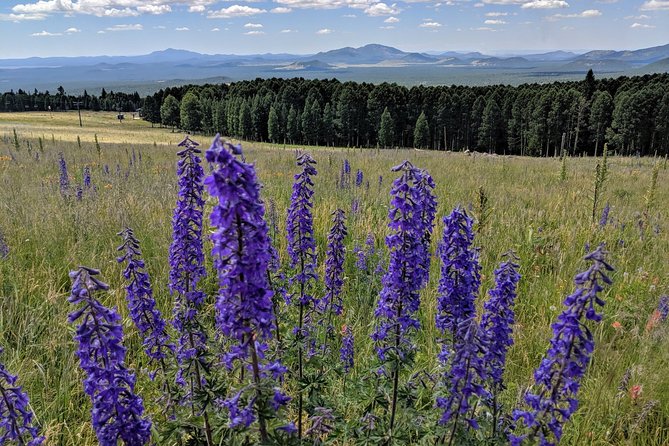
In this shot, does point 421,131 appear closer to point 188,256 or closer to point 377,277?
point 377,277

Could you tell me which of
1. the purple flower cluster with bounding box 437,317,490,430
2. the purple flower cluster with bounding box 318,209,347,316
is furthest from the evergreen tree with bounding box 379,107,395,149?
the purple flower cluster with bounding box 437,317,490,430

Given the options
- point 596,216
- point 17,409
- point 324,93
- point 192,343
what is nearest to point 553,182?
point 596,216

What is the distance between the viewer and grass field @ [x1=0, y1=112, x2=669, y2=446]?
3416 millimetres

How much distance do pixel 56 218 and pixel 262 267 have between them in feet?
19.8

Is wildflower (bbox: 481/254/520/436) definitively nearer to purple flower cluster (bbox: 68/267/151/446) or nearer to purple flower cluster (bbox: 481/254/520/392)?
purple flower cluster (bbox: 481/254/520/392)

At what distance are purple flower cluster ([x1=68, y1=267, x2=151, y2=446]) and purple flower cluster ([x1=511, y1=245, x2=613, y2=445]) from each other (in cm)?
191

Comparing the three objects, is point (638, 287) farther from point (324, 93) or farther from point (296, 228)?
point (324, 93)

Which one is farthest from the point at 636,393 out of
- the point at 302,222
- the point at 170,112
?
the point at 170,112

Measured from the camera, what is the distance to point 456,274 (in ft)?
8.90

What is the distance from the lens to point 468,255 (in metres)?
2.74

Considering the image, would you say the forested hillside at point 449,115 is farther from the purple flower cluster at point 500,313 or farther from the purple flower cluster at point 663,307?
the purple flower cluster at point 500,313

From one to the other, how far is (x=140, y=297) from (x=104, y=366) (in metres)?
A: 0.77

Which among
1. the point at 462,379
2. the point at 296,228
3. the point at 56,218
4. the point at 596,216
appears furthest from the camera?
the point at 596,216

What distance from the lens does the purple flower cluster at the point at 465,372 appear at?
222cm
